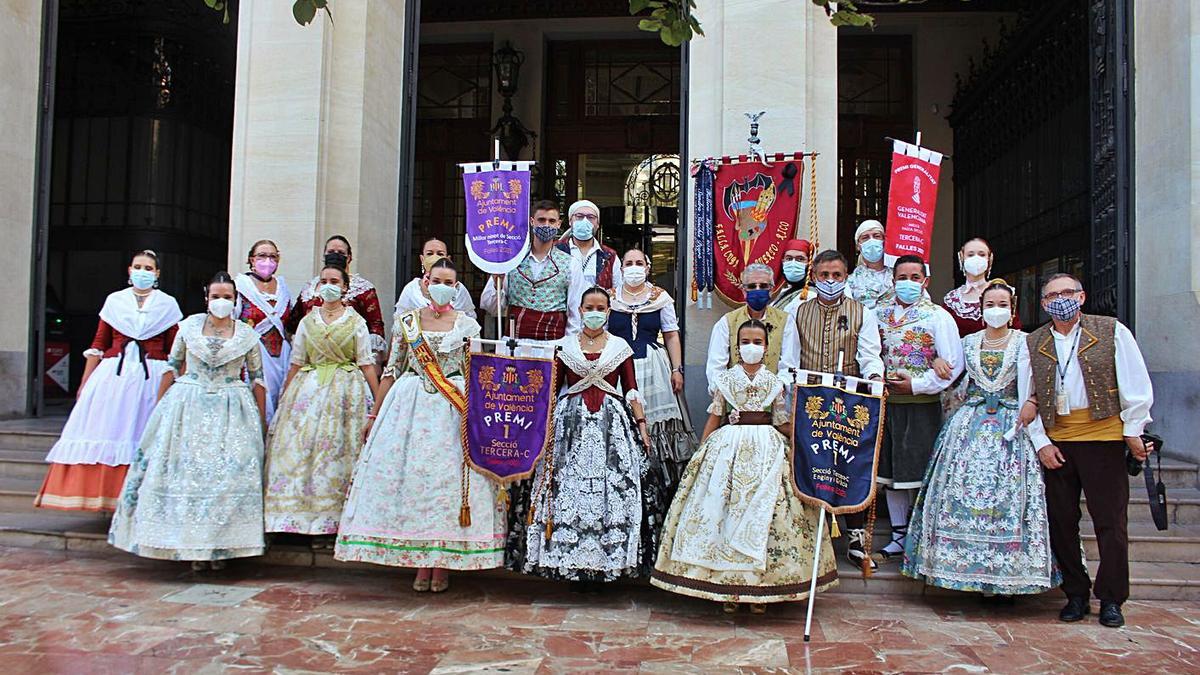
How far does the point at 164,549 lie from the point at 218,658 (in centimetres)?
147

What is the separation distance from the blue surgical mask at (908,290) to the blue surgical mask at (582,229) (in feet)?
6.64

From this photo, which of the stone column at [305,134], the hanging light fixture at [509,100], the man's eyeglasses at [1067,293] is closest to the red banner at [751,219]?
the man's eyeglasses at [1067,293]

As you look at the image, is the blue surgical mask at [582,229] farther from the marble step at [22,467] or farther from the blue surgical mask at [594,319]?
the marble step at [22,467]

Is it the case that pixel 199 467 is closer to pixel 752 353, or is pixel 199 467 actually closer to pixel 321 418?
pixel 321 418

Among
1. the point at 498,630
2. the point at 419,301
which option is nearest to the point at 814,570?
the point at 498,630

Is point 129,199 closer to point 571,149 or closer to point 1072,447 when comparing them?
point 571,149

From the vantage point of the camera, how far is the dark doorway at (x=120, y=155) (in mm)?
11742

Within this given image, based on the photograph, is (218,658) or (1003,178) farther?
(1003,178)

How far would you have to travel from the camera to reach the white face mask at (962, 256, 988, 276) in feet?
18.8

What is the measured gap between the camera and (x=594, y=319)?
5.24 m

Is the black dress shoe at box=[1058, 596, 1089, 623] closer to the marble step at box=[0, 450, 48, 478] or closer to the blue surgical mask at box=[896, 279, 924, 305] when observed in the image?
the blue surgical mask at box=[896, 279, 924, 305]

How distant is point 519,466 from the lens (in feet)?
17.0

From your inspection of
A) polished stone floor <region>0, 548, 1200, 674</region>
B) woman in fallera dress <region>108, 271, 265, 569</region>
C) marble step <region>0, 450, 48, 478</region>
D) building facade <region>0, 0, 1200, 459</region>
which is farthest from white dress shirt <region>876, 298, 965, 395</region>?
marble step <region>0, 450, 48, 478</region>

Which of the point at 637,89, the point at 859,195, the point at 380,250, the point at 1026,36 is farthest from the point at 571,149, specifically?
the point at 1026,36
